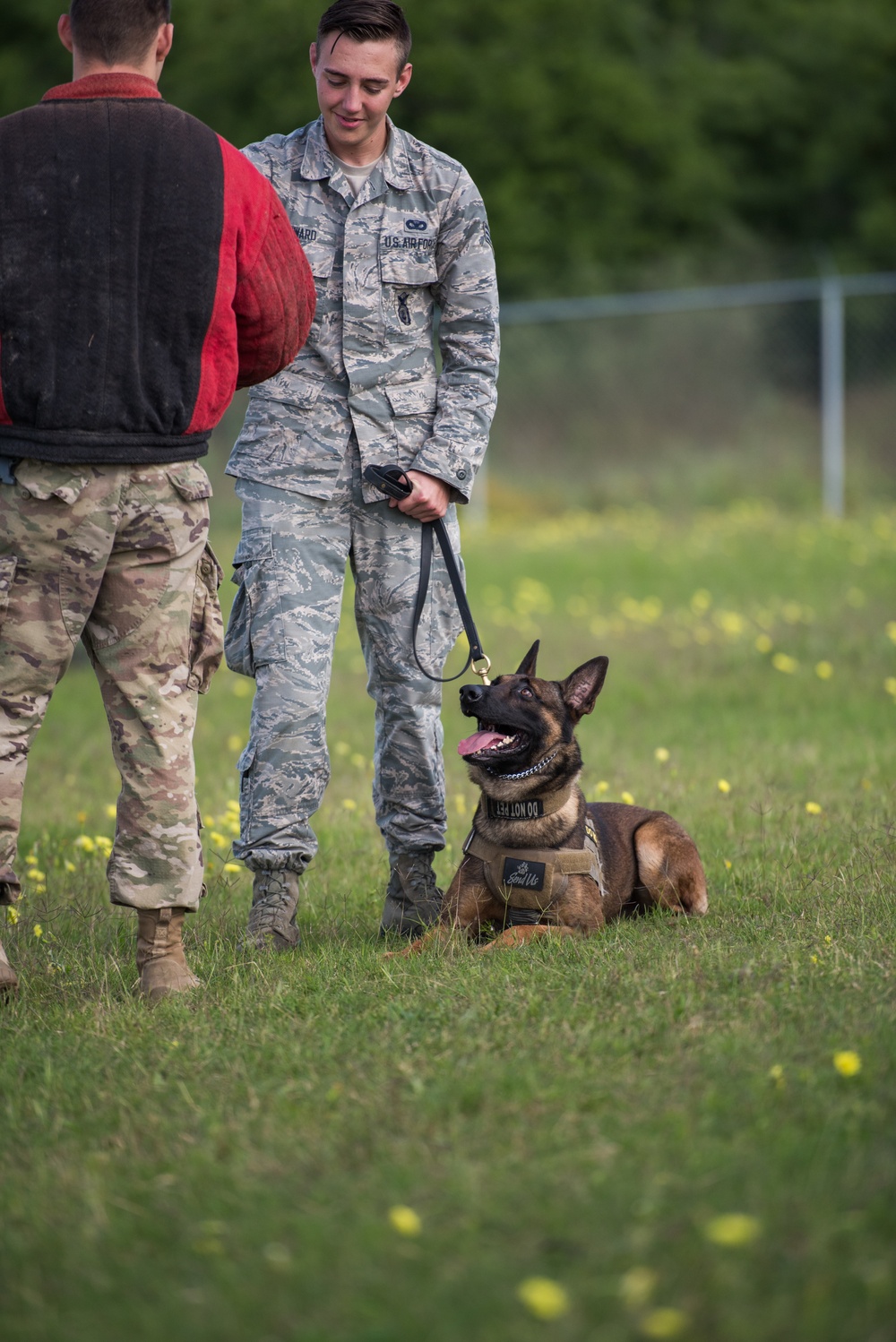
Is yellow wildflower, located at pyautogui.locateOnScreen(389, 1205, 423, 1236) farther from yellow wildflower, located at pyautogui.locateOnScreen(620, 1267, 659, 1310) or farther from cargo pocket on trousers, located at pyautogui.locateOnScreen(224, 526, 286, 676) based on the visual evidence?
cargo pocket on trousers, located at pyautogui.locateOnScreen(224, 526, 286, 676)

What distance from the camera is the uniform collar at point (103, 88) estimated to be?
3.52 meters

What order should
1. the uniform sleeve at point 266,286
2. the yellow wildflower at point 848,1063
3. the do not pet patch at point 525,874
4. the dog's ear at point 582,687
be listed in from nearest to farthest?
the yellow wildflower at point 848,1063 → the uniform sleeve at point 266,286 → the do not pet patch at point 525,874 → the dog's ear at point 582,687

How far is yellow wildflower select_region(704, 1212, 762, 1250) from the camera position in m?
2.18

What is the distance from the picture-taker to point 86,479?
3518 mm

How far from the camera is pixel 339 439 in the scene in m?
4.51

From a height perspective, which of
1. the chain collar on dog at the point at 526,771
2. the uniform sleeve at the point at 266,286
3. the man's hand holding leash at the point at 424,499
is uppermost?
the uniform sleeve at the point at 266,286

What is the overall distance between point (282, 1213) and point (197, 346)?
215 centimetres

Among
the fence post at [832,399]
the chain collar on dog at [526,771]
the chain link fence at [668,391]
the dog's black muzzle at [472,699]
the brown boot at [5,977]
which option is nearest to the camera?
the brown boot at [5,977]

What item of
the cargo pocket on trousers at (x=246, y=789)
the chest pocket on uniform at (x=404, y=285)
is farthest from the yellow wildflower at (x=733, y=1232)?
the chest pocket on uniform at (x=404, y=285)

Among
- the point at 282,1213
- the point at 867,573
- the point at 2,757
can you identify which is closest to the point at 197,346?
the point at 2,757

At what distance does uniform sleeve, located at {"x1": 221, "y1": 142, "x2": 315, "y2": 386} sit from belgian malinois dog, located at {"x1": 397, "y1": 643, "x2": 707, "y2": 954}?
1316 mm

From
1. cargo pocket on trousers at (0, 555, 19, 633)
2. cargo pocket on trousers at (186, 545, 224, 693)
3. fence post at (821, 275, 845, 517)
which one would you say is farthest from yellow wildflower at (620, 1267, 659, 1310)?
fence post at (821, 275, 845, 517)

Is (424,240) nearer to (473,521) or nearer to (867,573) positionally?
(867,573)

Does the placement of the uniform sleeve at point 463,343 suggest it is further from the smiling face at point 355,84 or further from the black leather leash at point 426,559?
the smiling face at point 355,84
